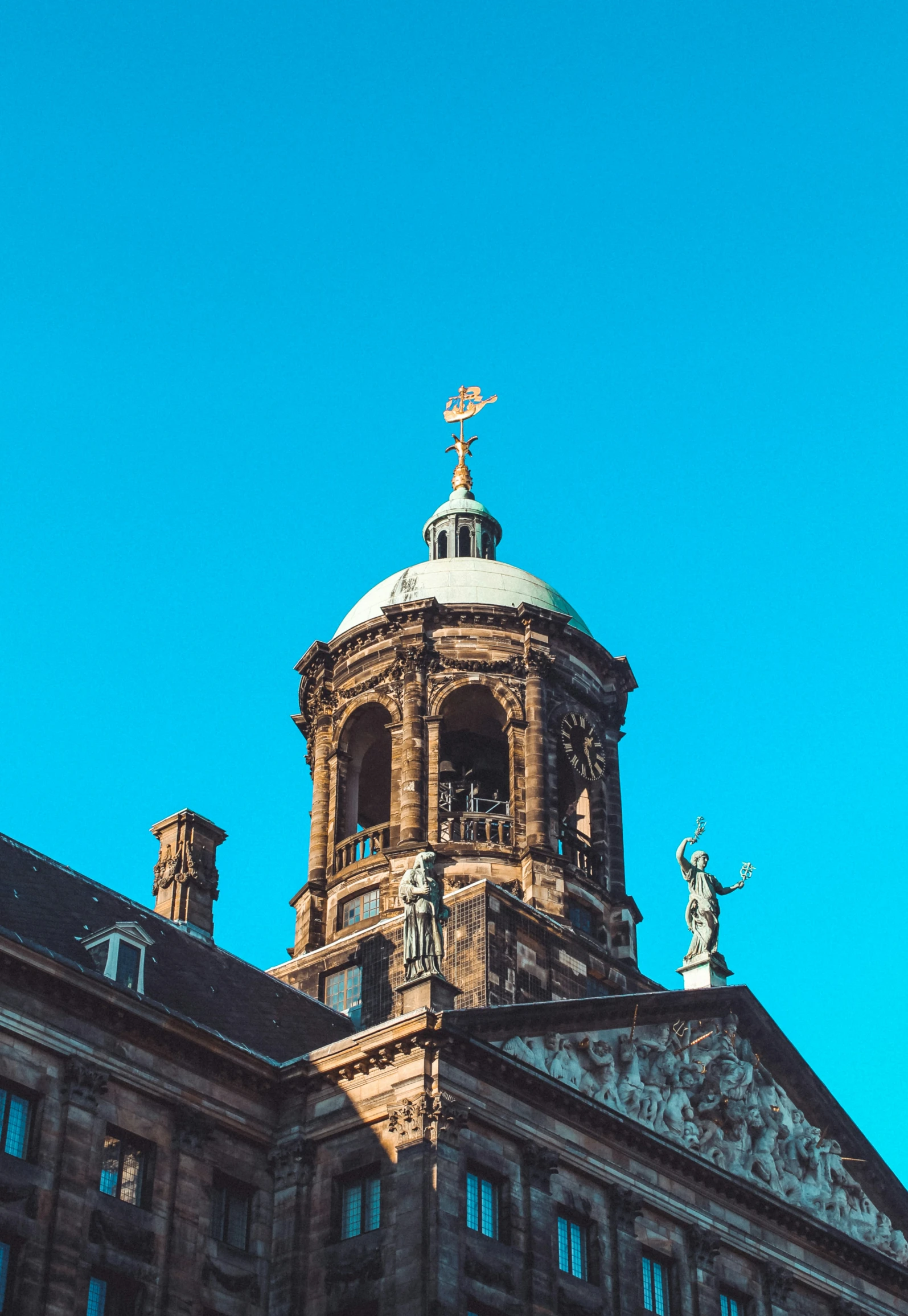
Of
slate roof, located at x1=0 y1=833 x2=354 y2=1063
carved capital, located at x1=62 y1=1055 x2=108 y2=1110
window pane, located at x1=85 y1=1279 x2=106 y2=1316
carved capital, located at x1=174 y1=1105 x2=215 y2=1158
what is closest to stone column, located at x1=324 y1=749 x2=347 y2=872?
slate roof, located at x1=0 y1=833 x2=354 y2=1063

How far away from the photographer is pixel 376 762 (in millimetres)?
48812

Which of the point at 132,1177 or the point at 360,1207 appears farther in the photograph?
the point at 360,1207

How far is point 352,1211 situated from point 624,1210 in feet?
17.1

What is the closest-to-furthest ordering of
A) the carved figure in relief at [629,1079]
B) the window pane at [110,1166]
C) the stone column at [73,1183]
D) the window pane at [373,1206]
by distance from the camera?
the stone column at [73,1183] < the window pane at [110,1166] < the window pane at [373,1206] < the carved figure in relief at [629,1079]

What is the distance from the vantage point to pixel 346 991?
41.8 m

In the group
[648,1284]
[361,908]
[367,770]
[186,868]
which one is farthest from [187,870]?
[648,1284]

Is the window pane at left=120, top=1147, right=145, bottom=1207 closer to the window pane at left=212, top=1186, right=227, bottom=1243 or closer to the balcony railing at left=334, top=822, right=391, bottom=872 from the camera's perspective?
the window pane at left=212, top=1186, right=227, bottom=1243

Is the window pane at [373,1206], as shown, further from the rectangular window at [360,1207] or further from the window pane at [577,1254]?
the window pane at [577,1254]

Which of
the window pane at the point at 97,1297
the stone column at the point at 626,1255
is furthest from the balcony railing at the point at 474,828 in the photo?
the window pane at the point at 97,1297

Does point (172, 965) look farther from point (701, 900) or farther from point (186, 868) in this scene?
point (701, 900)

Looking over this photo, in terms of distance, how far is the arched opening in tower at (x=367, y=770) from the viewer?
4666 centimetres

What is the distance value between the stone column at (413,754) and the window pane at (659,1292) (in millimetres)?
10943

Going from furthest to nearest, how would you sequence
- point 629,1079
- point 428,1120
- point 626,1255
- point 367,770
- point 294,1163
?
point 367,770 < point 629,1079 < point 626,1255 < point 294,1163 < point 428,1120

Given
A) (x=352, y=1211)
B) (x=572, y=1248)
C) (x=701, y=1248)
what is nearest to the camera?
(x=352, y=1211)
